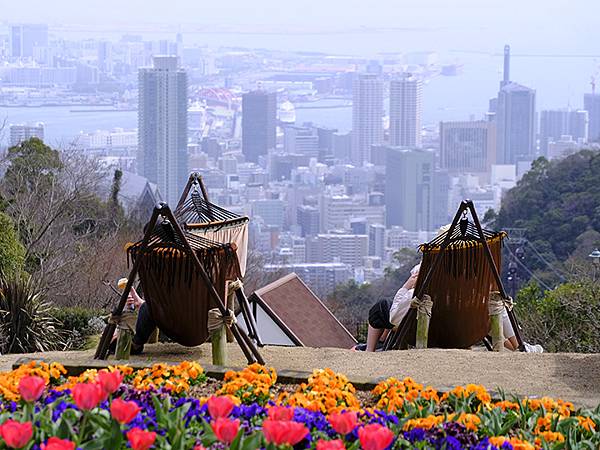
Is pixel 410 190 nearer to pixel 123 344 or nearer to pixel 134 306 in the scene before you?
pixel 134 306

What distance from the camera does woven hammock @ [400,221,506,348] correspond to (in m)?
6.51

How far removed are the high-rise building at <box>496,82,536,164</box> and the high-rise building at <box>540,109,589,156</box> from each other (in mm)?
1706

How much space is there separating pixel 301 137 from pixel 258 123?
3202 mm

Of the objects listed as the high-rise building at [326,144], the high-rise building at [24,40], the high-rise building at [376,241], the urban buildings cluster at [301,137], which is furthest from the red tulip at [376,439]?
the high-rise building at [326,144]

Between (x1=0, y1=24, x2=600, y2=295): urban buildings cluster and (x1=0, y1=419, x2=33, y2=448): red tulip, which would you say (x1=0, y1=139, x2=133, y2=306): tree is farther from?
(x1=0, y1=419, x2=33, y2=448): red tulip

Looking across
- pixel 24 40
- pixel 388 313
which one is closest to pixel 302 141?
pixel 24 40

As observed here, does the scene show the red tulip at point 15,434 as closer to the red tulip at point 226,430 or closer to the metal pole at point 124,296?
the red tulip at point 226,430

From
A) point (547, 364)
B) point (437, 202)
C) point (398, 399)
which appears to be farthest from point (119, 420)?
point (437, 202)

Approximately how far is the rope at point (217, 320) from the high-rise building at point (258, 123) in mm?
62209

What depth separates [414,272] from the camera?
23.6 ft

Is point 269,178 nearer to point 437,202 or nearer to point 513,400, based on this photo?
point 437,202

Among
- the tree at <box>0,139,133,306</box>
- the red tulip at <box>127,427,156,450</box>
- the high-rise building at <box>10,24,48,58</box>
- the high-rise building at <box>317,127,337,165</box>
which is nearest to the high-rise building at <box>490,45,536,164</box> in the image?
the high-rise building at <box>317,127,337,165</box>

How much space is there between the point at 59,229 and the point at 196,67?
70.9 m

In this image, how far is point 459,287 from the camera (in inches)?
261
